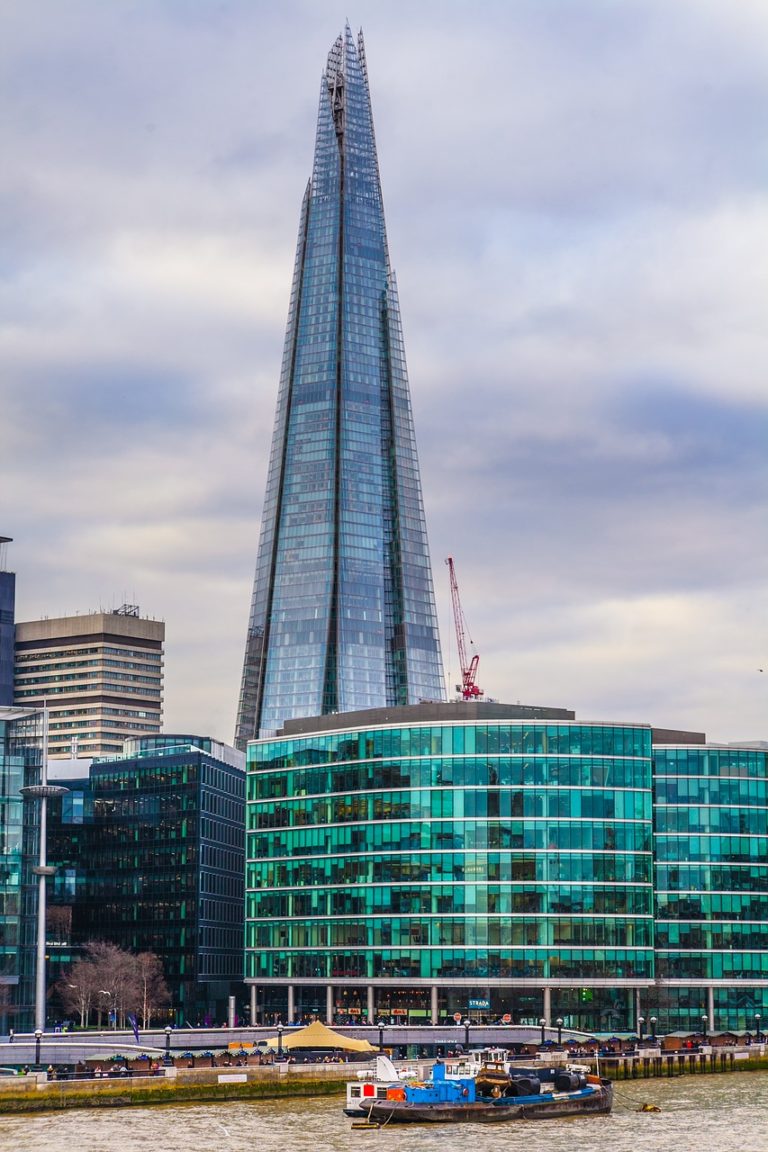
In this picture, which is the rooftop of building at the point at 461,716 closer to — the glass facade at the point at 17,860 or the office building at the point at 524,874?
the office building at the point at 524,874

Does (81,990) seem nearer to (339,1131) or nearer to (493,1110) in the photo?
(493,1110)

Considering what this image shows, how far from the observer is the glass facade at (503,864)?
168125 millimetres

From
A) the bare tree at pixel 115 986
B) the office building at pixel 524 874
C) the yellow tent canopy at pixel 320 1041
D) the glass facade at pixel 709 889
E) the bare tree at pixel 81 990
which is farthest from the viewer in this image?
the bare tree at pixel 81 990

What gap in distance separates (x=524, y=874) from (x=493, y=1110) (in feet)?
191

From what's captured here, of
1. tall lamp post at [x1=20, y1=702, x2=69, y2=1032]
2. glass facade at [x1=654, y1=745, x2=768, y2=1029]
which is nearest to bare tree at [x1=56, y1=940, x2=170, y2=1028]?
tall lamp post at [x1=20, y1=702, x2=69, y2=1032]

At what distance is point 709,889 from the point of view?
578ft

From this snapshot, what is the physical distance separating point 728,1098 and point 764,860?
5865cm

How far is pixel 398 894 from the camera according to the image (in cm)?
17262

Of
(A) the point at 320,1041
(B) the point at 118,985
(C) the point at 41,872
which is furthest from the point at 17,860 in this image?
(A) the point at 320,1041

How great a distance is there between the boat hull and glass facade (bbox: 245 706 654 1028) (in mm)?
51570

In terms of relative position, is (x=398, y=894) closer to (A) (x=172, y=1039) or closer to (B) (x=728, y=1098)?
(A) (x=172, y=1039)

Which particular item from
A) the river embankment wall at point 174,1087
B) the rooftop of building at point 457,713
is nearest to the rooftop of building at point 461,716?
the rooftop of building at point 457,713

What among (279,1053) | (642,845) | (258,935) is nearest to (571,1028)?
(642,845)

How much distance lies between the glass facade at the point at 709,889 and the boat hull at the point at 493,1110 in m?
60.5
